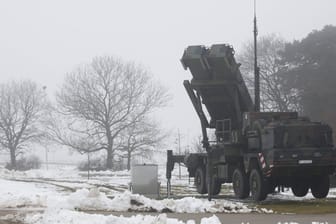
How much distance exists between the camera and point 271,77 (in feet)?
201

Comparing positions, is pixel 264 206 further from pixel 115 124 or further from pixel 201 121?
pixel 115 124

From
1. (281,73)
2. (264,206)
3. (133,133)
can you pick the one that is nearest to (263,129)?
(264,206)

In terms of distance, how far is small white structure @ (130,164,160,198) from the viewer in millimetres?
23688

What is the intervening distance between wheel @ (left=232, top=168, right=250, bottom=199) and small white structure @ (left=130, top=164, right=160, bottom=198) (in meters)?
3.46

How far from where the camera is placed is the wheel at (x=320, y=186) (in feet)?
67.2

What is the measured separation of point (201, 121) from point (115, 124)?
157ft

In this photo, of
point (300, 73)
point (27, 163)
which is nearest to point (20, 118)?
point (27, 163)

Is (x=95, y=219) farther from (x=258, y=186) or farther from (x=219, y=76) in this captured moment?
(x=219, y=76)

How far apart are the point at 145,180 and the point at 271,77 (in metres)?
39.4

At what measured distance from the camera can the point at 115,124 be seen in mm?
70312

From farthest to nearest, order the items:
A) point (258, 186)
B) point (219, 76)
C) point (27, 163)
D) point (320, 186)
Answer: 1. point (27, 163)
2. point (219, 76)
3. point (320, 186)
4. point (258, 186)

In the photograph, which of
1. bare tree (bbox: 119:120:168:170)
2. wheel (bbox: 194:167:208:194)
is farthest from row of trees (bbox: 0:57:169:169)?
wheel (bbox: 194:167:208:194)

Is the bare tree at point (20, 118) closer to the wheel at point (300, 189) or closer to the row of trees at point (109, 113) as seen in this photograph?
the row of trees at point (109, 113)

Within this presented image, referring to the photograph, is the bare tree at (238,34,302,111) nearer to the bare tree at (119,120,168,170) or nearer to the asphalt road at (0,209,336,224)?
the bare tree at (119,120,168,170)
